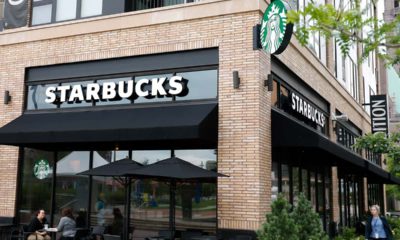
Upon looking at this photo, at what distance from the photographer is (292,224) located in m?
7.55

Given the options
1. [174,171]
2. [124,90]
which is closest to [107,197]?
[124,90]

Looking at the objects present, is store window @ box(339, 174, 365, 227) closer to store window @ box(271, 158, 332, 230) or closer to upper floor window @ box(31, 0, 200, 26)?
store window @ box(271, 158, 332, 230)

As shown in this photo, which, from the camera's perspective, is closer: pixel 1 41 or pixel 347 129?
pixel 1 41

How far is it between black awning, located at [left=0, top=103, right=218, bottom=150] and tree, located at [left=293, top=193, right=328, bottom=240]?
2.97m

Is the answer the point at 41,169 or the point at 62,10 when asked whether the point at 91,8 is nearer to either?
the point at 62,10

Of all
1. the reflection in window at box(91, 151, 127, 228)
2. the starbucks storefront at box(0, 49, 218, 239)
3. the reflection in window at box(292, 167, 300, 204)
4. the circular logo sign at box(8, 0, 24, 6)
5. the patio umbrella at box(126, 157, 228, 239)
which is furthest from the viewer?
the circular logo sign at box(8, 0, 24, 6)

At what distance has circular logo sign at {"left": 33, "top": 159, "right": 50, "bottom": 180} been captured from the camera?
1359 cm

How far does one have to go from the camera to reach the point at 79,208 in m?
12.8

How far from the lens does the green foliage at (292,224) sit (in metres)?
7.55

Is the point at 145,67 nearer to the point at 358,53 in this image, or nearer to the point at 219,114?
the point at 219,114

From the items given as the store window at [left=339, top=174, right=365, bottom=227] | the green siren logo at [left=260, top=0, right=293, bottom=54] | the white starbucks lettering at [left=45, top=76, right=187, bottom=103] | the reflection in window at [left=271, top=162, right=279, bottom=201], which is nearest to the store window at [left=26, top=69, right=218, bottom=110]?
the white starbucks lettering at [left=45, top=76, right=187, bottom=103]

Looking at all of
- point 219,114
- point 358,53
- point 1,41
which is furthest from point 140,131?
point 358,53

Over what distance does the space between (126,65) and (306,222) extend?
6.80 meters

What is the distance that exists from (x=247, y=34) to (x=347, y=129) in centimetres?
1247
